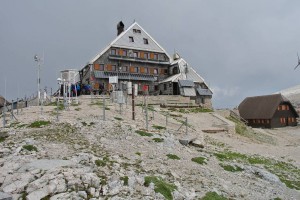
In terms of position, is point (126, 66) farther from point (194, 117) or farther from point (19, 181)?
point (19, 181)

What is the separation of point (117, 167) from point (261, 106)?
64.2 m

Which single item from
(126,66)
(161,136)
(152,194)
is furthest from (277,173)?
(126,66)

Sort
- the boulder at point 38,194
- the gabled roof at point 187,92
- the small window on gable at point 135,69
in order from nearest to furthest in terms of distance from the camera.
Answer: the boulder at point 38,194, the gabled roof at point 187,92, the small window on gable at point 135,69

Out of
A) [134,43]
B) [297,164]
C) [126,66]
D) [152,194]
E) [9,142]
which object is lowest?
[297,164]

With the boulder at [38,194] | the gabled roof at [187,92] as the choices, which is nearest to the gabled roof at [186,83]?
the gabled roof at [187,92]

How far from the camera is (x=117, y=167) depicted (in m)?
14.5

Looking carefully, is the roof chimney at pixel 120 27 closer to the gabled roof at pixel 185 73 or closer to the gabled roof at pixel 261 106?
the gabled roof at pixel 185 73

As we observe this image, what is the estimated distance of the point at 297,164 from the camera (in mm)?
25828

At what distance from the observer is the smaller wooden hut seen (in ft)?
223

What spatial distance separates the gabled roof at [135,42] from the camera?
193 ft

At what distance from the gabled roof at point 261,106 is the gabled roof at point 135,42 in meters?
26.1

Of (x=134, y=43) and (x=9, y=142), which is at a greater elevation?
(x=134, y=43)

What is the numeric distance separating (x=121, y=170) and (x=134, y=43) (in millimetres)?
49372

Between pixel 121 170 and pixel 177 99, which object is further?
pixel 177 99
